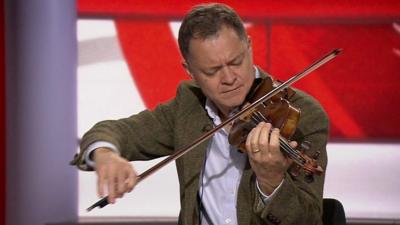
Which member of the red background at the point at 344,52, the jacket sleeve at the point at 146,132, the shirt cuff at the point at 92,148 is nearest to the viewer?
the shirt cuff at the point at 92,148

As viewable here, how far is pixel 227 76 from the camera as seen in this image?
1.58 meters

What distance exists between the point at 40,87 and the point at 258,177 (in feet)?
5.14

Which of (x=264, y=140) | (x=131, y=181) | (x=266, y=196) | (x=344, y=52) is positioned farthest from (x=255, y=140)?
(x=344, y=52)

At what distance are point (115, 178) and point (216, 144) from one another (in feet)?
1.32

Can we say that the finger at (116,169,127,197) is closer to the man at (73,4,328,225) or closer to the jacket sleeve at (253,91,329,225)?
the man at (73,4,328,225)

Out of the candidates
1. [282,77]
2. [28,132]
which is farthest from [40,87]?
[282,77]

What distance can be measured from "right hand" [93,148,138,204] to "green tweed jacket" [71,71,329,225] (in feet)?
0.55

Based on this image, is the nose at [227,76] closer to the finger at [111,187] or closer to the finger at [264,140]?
the finger at [264,140]

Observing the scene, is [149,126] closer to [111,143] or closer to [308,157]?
[111,143]

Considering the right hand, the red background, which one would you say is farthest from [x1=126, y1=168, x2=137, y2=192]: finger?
the red background

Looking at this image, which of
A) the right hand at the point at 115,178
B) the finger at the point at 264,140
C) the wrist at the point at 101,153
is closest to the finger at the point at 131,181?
the right hand at the point at 115,178

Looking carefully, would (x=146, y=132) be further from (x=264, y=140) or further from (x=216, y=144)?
(x=264, y=140)

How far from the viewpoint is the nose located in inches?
62.2

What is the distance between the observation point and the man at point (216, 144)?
1398 mm
